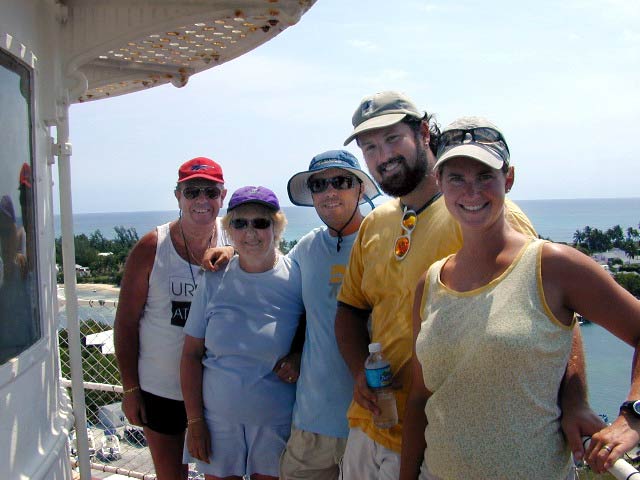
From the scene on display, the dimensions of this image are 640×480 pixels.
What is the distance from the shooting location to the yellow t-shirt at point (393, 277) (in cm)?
229

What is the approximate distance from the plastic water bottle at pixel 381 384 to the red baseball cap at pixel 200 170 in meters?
1.42

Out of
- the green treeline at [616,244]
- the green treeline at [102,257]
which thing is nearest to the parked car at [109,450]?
the green treeline at [102,257]

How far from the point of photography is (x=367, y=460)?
2418 mm

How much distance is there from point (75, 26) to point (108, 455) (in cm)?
411

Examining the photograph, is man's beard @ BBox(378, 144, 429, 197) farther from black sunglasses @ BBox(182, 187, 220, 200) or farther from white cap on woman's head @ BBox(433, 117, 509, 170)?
black sunglasses @ BBox(182, 187, 220, 200)

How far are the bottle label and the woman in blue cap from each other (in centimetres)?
73

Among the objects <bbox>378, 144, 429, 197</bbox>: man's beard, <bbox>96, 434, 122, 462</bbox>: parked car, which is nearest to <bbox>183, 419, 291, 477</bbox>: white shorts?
<bbox>378, 144, 429, 197</bbox>: man's beard

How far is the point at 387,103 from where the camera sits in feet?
7.95

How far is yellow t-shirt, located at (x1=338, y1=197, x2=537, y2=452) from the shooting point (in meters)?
2.29

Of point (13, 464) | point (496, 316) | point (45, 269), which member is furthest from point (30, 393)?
point (496, 316)

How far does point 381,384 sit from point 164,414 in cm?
156

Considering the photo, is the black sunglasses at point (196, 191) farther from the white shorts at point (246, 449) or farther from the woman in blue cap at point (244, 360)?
the white shorts at point (246, 449)

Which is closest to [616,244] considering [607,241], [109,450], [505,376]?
[607,241]

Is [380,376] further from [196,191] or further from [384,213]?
[196,191]
